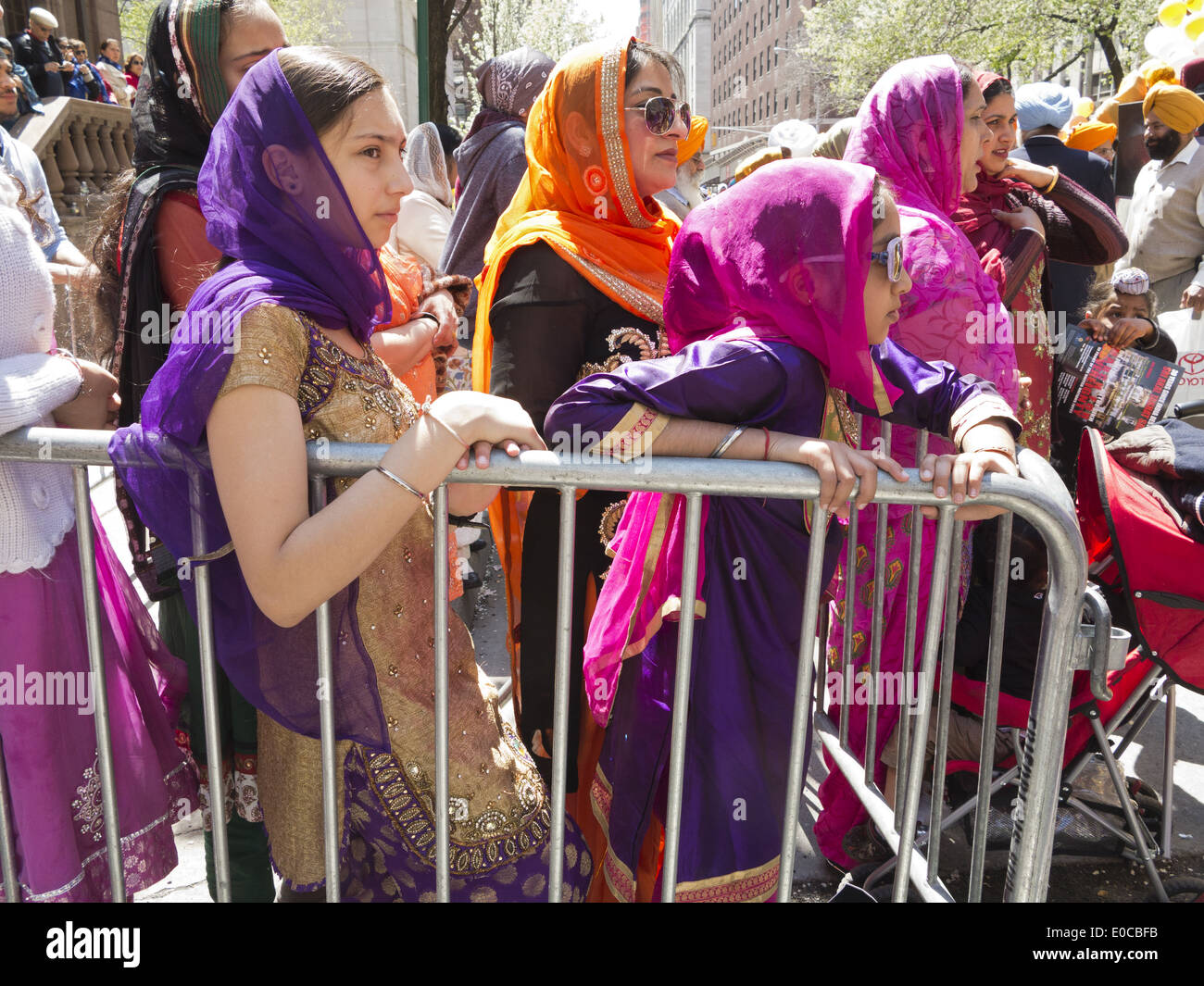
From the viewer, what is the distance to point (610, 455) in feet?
4.77

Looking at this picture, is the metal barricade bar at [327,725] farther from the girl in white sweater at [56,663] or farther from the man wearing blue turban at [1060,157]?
the man wearing blue turban at [1060,157]

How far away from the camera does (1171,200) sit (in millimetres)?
5441

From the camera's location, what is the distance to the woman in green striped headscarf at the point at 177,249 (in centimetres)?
181

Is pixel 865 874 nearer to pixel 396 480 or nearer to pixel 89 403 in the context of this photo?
pixel 396 480

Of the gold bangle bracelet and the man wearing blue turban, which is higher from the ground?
the man wearing blue turban

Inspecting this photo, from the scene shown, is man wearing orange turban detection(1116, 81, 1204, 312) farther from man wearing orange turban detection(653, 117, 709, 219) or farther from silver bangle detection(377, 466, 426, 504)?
silver bangle detection(377, 466, 426, 504)

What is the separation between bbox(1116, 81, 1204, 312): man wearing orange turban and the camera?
5.28 metres

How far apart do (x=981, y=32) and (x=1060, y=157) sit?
25.6m

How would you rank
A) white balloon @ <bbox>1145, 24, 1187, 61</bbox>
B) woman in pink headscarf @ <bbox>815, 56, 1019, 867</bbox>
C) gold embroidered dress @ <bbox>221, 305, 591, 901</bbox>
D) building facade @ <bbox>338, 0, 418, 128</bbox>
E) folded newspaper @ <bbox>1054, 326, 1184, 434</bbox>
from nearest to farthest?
gold embroidered dress @ <bbox>221, 305, 591, 901</bbox> < woman in pink headscarf @ <bbox>815, 56, 1019, 867</bbox> < folded newspaper @ <bbox>1054, 326, 1184, 434</bbox> < white balloon @ <bbox>1145, 24, 1187, 61</bbox> < building facade @ <bbox>338, 0, 418, 128</bbox>

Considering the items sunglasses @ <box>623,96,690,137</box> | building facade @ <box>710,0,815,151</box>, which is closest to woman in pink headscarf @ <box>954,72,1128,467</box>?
sunglasses @ <box>623,96,690,137</box>

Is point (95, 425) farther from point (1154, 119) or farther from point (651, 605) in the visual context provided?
point (1154, 119)

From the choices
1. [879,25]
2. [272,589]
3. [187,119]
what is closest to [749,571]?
[272,589]

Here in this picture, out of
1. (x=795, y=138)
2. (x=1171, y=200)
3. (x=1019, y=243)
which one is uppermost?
(x=795, y=138)

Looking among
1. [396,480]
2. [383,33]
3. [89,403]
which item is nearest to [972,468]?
[396,480]
